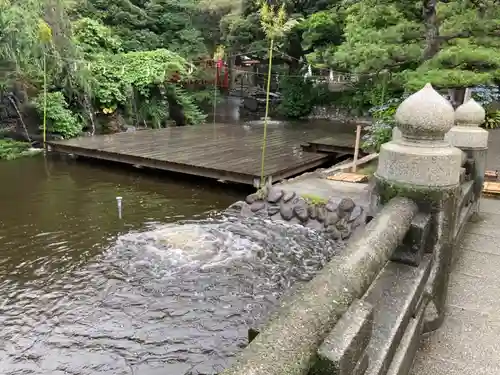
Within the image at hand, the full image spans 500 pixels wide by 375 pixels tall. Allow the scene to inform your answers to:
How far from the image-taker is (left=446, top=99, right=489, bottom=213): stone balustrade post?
426cm

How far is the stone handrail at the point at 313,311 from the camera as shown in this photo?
109 cm

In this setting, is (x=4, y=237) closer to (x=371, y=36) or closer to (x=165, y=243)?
(x=165, y=243)

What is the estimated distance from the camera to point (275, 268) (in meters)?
7.04

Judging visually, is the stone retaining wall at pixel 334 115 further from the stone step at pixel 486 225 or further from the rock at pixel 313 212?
the stone step at pixel 486 225

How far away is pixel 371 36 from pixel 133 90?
12037 millimetres

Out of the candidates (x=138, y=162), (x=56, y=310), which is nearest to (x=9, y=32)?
(x=138, y=162)

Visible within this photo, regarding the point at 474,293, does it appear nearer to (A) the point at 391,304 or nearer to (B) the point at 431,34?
(A) the point at 391,304

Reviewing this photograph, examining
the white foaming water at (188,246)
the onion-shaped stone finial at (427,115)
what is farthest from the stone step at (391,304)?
the white foaming water at (188,246)

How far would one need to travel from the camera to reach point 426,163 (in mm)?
2133

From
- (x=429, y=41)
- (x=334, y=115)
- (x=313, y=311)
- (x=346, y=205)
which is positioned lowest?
(x=346, y=205)

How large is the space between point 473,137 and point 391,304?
2.80 metres

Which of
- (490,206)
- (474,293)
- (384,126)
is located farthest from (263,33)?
(474,293)

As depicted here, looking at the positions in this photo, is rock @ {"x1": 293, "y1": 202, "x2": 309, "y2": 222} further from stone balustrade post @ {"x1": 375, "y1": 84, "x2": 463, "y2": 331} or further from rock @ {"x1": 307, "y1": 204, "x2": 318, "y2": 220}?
stone balustrade post @ {"x1": 375, "y1": 84, "x2": 463, "y2": 331}

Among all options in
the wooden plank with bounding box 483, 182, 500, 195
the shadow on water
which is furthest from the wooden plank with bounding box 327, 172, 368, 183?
the wooden plank with bounding box 483, 182, 500, 195
